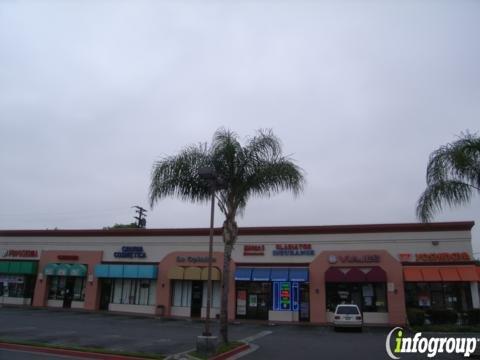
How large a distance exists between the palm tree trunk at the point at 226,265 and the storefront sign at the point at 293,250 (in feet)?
47.0

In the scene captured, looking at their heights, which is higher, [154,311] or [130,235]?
[130,235]

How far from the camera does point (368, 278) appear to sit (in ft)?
96.9

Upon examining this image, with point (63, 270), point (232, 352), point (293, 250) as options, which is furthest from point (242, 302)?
point (63, 270)

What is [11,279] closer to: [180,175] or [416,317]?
[180,175]

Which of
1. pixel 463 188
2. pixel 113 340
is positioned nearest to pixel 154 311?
pixel 113 340

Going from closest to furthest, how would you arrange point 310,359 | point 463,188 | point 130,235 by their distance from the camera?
point 310,359
point 463,188
point 130,235

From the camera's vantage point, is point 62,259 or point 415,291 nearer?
point 415,291

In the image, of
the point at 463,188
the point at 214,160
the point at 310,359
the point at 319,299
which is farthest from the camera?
the point at 319,299

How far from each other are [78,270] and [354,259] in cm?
2358

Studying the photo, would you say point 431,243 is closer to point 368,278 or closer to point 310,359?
point 368,278

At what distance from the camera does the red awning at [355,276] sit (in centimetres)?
2970

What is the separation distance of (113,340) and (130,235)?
60.8ft

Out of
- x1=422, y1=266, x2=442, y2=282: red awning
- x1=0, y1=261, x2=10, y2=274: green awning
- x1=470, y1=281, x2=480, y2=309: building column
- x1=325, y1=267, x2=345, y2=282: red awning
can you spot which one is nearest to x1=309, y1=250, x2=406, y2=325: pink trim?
x1=325, y1=267, x2=345, y2=282: red awning

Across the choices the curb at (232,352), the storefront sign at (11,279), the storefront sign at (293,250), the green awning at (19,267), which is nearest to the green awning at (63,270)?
the green awning at (19,267)
